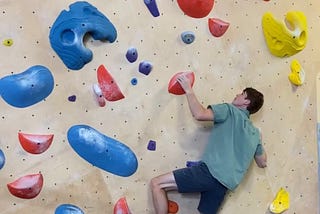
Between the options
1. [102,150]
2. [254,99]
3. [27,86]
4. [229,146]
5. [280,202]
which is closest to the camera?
[27,86]

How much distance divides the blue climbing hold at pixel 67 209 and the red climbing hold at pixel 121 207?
0.42 feet

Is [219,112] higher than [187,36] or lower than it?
lower

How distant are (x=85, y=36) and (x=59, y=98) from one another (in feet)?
0.75

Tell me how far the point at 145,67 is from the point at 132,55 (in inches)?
2.6

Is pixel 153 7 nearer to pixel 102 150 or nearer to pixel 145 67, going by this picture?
pixel 145 67

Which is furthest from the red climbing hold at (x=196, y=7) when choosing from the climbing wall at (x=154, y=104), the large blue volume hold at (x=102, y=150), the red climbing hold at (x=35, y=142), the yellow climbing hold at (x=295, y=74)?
the red climbing hold at (x=35, y=142)

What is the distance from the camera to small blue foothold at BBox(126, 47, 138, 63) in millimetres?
1876

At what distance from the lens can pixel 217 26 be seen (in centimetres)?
200

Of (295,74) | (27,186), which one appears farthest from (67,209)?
(295,74)

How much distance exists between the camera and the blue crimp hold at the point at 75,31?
1.74m

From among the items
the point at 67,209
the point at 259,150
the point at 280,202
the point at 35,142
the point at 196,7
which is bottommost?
the point at 280,202

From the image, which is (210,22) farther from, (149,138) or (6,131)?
(6,131)

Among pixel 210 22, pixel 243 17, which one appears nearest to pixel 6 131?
pixel 210 22

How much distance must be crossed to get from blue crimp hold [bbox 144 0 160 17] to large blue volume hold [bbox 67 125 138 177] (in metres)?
0.47
